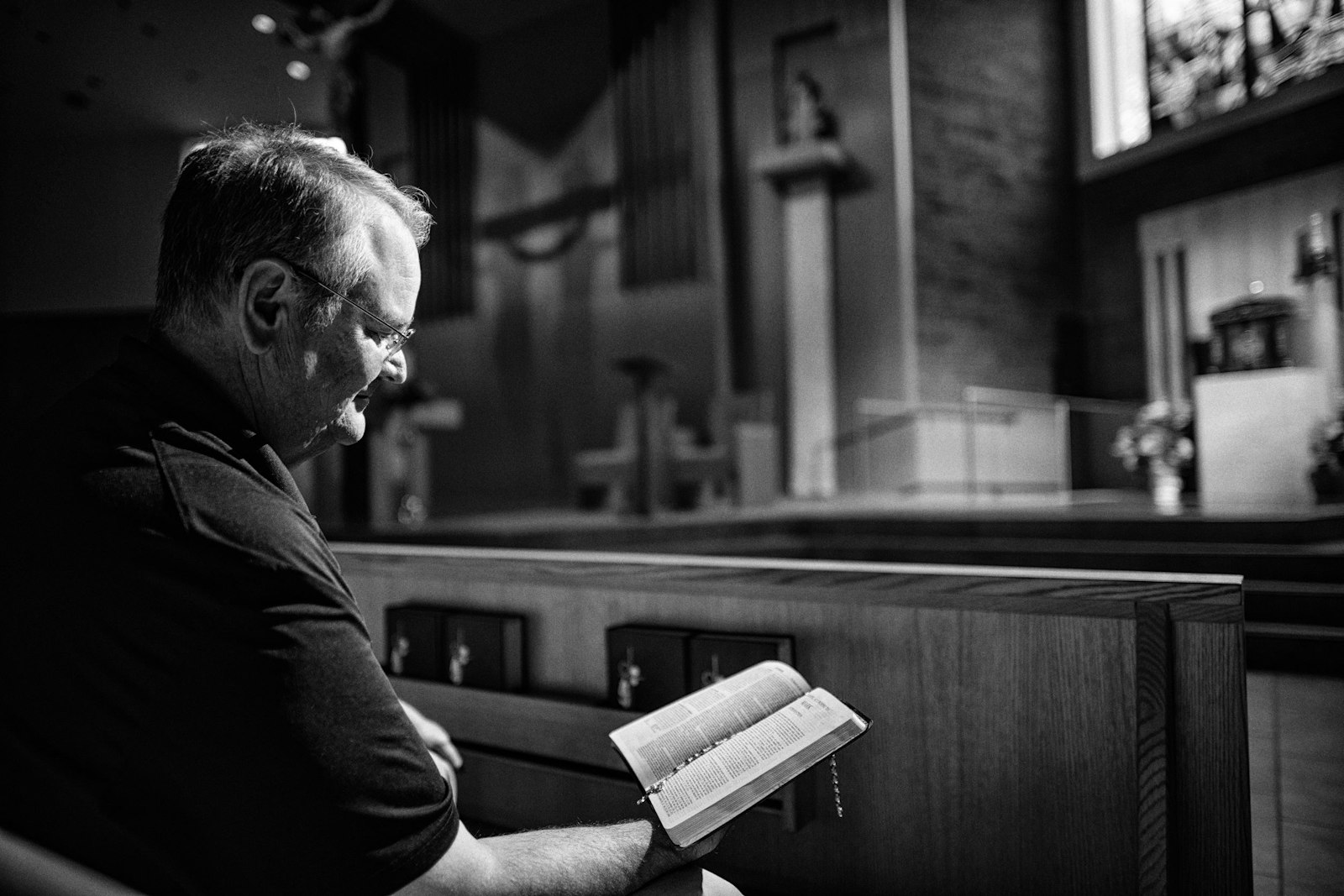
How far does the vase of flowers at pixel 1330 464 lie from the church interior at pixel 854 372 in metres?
0.03

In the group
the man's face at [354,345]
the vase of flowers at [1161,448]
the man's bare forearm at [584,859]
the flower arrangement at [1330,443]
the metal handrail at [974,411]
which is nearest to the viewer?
the man's bare forearm at [584,859]

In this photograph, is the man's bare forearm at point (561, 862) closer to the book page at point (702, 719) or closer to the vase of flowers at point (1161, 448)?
the book page at point (702, 719)

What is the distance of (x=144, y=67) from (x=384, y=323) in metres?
4.91

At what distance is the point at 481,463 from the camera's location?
7.25m

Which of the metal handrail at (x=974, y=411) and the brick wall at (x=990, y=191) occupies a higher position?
the brick wall at (x=990, y=191)

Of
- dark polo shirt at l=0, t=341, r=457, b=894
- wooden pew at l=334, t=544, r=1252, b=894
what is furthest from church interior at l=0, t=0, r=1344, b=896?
dark polo shirt at l=0, t=341, r=457, b=894

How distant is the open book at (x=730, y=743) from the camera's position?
29.7 inches

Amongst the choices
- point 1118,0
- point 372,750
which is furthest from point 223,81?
point 1118,0

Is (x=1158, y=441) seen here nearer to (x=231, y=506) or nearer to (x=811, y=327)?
(x=811, y=327)

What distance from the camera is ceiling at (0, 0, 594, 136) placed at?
408cm

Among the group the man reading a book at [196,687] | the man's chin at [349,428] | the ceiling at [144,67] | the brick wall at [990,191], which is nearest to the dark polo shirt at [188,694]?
the man reading a book at [196,687]

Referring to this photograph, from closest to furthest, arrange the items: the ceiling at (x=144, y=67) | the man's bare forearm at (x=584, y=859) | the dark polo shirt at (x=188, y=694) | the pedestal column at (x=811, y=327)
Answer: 1. the dark polo shirt at (x=188, y=694)
2. the man's bare forearm at (x=584, y=859)
3. the ceiling at (x=144, y=67)
4. the pedestal column at (x=811, y=327)

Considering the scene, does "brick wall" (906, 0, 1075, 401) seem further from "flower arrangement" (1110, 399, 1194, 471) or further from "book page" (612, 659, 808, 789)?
"book page" (612, 659, 808, 789)

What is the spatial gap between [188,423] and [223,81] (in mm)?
4931
